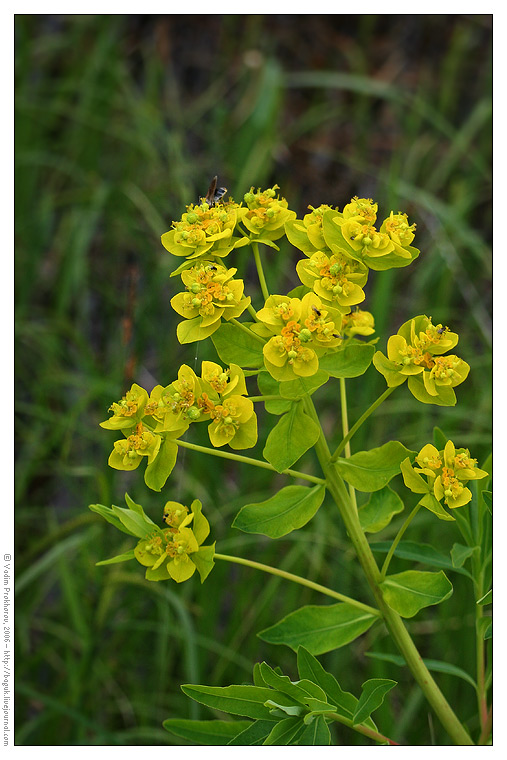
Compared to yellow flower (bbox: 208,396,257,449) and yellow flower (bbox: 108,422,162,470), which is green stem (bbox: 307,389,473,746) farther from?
yellow flower (bbox: 108,422,162,470)

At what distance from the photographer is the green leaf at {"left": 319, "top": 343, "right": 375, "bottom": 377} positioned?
40.9 inches

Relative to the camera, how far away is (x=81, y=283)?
3121 millimetres

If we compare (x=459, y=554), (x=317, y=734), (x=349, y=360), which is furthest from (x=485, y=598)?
(x=349, y=360)

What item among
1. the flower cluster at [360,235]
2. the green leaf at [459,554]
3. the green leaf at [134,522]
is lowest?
the green leaf at [459,554]

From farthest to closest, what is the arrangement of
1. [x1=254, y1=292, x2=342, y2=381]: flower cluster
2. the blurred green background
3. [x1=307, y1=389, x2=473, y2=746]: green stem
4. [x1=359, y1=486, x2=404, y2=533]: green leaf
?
the blurred green background
[x1=359, y1=486, x2=404, y2=533]: green leaf
[x1=307, y1=389, x2=473, y2=746]: green stem
[x1=254, y1=292, x2=342, y2=381]: flower cluster

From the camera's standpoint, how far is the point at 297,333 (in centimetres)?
101

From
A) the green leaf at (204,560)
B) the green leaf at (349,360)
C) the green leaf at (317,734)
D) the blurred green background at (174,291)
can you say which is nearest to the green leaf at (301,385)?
the green leaf at (349,360)

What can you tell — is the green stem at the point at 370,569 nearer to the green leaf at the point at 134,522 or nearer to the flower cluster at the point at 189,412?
the flower cluster at the point at 189,412

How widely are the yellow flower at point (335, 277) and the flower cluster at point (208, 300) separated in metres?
0.11

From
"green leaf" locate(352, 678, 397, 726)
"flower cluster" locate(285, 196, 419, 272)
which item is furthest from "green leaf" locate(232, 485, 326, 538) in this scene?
"flower cluster" locate(285, 196, 419, 272)

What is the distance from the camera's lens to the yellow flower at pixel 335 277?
1063 millimetres

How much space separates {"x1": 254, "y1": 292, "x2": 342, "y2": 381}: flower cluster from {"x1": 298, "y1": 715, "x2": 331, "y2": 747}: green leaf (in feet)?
1.67

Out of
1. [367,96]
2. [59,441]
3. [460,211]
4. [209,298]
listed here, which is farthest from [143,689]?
[367,96]

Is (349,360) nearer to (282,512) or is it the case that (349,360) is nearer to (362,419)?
(362,419)
